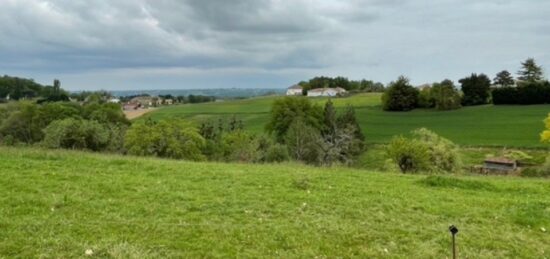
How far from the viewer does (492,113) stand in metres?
82.7

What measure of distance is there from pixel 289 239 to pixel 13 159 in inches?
359

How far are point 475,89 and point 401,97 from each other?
52.8ft

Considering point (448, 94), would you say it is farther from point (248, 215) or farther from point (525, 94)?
point (248, 215)

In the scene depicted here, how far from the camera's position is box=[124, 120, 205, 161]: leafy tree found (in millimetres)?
46750

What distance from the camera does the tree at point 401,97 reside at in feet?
316

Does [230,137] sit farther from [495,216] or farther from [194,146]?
[495,216]

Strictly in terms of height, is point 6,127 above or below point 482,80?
below

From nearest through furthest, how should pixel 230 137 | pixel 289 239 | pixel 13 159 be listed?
pixel 289 239, pixel 13 159, pixel 230 137

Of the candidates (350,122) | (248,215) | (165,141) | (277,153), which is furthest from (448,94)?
(248,215)

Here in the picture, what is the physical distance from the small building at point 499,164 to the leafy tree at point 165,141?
32.1 meters

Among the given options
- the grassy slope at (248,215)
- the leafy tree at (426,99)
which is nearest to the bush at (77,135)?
the grassy slope at (248,215)

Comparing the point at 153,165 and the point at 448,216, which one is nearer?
the point at 448,216

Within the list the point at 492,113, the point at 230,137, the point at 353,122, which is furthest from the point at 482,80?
the point at 230,137

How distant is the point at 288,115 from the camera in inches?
2822
